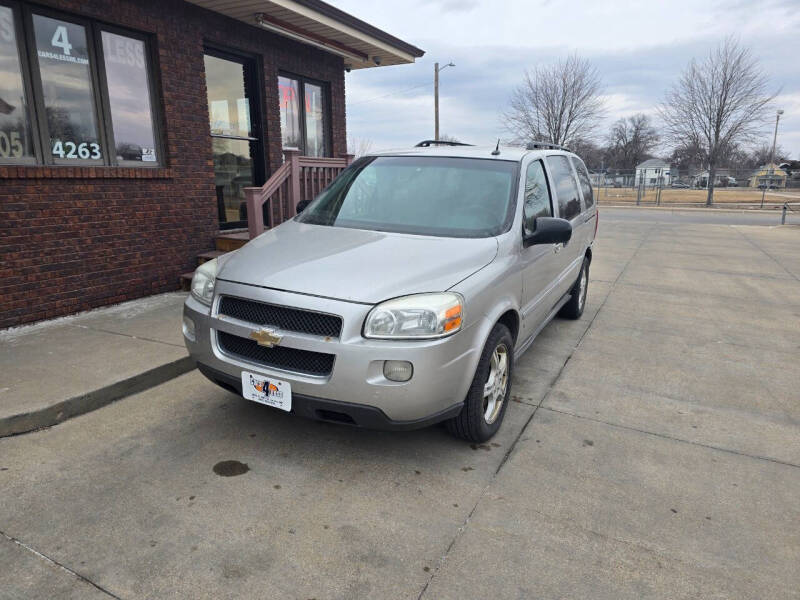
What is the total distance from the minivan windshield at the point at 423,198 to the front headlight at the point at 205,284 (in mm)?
900

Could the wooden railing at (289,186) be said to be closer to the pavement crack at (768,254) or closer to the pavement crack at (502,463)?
the pavement crack at (502,463)

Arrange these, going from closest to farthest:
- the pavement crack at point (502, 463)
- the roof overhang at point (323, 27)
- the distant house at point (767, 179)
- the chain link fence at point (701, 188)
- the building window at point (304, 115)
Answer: the pavement crack at point (502, 463), the roof overhang at point (323, 27), the building window at point (304, 115), the chain link fence at point (701, 188), the distant house at point (767, 179)

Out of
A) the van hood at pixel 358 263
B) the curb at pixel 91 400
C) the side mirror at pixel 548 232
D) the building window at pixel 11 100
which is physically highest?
the building window at pixel 11 100

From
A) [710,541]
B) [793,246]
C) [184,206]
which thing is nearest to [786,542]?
[710,541]

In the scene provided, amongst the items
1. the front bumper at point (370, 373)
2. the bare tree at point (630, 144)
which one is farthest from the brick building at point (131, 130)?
the bare tree at point (630, 144)

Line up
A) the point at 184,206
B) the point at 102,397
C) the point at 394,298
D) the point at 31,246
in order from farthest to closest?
1. the point at 184,206
2. the point at 31,246
3. the point at 102,397
4. the point at 394,298

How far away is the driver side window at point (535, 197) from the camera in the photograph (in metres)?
3.90

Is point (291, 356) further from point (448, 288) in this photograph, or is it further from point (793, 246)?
point (793, 246)

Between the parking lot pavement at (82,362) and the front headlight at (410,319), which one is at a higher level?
the front headlight at (410,319)

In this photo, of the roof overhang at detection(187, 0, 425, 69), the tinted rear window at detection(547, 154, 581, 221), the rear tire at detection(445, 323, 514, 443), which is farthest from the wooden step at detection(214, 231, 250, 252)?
the rear tire at detection(445, 323, 514, 443)

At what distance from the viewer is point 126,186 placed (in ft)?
20.2

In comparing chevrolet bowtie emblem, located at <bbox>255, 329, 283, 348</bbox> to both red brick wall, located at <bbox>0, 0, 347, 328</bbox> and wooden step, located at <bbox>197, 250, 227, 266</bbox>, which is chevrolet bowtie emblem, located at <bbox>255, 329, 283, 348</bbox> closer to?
red brick wall, located at <bbox>0, 0, 347, 328</bbox>

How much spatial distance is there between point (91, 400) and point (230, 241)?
144 inches

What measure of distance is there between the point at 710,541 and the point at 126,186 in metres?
6.27
